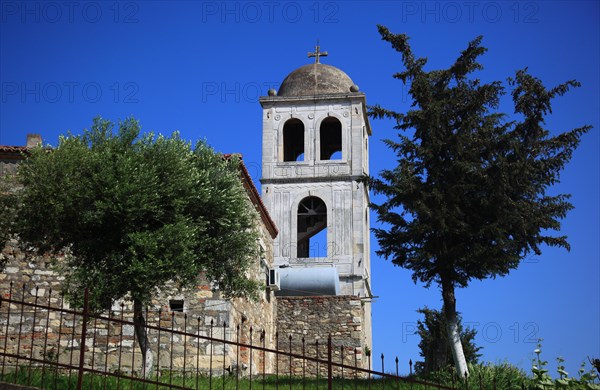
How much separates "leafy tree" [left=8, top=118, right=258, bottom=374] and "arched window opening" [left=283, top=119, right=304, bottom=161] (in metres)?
26.4

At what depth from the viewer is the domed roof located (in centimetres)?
4488

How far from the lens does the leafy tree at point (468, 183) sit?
21.8m

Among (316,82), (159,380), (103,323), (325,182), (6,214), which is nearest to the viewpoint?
(159,380)

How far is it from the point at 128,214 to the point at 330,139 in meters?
29.7

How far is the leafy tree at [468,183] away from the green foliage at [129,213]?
5007 millimetres

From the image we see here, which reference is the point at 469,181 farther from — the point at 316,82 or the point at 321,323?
the point at 316,82

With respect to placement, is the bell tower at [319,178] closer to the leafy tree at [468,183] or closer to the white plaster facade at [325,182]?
the white plaster facade at [325,182]

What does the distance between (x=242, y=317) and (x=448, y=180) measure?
6.80 metres

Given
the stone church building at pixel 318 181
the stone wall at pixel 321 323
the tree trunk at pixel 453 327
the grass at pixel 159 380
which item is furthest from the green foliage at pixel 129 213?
the stone church building at pixel 318 181

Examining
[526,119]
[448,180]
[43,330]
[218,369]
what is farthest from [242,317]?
[526,119]

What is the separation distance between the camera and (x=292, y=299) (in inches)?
1250

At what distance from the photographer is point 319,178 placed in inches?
1697

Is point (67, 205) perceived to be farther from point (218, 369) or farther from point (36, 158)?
point (218, 369)

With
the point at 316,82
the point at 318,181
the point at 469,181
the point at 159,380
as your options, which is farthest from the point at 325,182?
the point at 159,380
